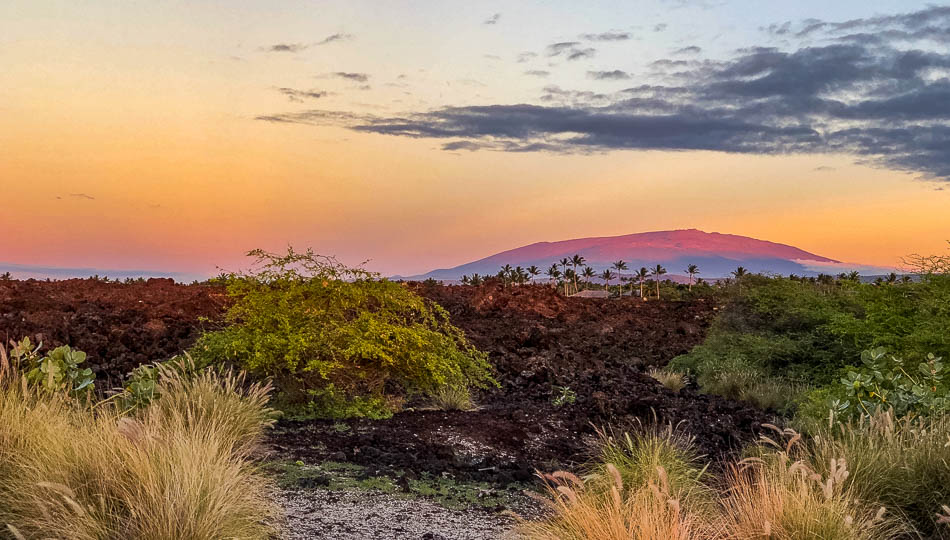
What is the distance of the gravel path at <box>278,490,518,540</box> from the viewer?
19.1 feet

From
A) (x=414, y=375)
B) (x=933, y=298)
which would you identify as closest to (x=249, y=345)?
(x=414, y=375)

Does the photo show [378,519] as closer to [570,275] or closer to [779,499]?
[779,499]

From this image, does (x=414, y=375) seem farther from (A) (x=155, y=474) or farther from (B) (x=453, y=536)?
(A) (x=155, y=474)

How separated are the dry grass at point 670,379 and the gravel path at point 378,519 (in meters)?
9.51

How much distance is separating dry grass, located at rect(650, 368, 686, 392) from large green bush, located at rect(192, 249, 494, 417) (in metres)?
4.65

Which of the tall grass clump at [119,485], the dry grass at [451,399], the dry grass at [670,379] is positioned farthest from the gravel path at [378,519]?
the dry grass at [670,379]

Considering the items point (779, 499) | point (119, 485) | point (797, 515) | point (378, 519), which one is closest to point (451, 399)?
point (378, 519)

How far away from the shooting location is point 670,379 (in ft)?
51.8

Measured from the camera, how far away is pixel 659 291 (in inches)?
2566

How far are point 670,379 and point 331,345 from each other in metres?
7.64

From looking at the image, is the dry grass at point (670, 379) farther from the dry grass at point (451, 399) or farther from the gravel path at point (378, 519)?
the gravel path at point (378, 519)

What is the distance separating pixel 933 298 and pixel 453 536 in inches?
382

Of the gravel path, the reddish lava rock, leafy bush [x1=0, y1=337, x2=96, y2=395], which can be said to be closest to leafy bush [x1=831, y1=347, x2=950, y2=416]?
the gravel path

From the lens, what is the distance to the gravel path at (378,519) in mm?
5809
